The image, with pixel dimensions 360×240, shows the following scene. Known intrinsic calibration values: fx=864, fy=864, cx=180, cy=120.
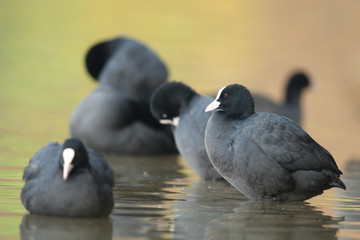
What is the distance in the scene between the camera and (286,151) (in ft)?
19.0

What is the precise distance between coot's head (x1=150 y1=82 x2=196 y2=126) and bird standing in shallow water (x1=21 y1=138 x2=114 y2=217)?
2.05m

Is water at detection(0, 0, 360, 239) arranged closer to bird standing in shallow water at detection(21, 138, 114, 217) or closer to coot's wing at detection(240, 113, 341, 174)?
bird standing in shallow water at detection(21, 138, 114, 217)

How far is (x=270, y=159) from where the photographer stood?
18.9ft

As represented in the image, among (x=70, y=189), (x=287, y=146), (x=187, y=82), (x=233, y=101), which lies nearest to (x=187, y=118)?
(x=233, y=101)

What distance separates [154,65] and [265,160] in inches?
146

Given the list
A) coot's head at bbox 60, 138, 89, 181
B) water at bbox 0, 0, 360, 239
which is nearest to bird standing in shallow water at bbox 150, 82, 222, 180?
water at bbox 0, 0, 360, 239

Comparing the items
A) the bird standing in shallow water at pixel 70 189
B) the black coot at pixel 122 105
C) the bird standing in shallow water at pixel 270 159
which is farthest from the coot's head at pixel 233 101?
the black coot at pixel 122 105

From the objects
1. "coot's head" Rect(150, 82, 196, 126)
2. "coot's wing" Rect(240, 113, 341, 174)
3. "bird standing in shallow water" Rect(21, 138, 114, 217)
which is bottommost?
"bird standing in shallow water" Rect(21, 138, 114, 217)

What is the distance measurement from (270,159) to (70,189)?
1.43 meters

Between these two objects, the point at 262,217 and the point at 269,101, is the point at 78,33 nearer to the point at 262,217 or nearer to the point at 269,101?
the point at 269,101

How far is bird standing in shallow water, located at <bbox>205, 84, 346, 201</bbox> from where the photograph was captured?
5.77 meters

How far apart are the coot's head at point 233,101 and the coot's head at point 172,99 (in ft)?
3.92

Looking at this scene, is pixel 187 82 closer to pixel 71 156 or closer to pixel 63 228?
pixel 71 156

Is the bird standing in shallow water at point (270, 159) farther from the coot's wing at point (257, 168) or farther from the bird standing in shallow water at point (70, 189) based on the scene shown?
the bird standing in shallow water at point (70, 189)
